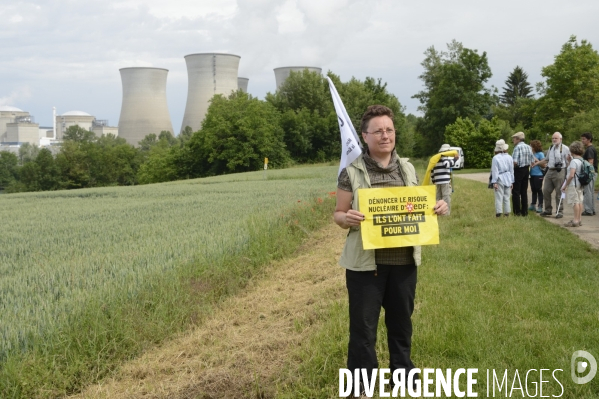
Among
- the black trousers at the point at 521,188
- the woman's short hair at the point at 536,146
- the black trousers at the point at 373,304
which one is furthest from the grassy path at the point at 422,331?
the woman's short hair at the point at 536,146

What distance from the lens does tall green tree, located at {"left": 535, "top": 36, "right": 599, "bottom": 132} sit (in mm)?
38156

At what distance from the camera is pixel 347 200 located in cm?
348

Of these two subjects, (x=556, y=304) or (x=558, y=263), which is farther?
(x=558, y=263)

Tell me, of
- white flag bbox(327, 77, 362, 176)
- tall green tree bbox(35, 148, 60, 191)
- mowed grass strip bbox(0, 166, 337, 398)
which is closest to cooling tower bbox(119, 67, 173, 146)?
tall green tree bbox(35, 148, 60, 191)

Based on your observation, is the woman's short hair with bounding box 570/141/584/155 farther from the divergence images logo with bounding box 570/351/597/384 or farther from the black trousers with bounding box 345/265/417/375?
the black trousers with bounding box 345/265/417/375

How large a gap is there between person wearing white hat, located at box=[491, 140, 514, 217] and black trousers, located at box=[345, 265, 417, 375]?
7596 mm

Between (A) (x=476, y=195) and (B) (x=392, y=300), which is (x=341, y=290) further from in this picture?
(A) (x=476, y=195)

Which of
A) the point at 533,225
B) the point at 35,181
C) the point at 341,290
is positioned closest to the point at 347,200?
the point at 341,290

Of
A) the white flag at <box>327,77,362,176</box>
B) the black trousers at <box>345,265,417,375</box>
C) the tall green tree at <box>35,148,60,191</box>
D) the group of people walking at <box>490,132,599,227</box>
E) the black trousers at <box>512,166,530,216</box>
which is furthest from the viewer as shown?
the tall green tree at <box>35,148,60,191</box>

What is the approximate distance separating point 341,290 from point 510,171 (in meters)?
5.94

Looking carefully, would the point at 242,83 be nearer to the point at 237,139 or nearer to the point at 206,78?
the point at 206,78

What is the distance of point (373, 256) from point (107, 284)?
118 inches

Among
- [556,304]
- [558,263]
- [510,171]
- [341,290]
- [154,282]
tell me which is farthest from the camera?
[510,171]

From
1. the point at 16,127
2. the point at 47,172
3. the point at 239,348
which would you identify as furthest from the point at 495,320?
the point at 16,127
